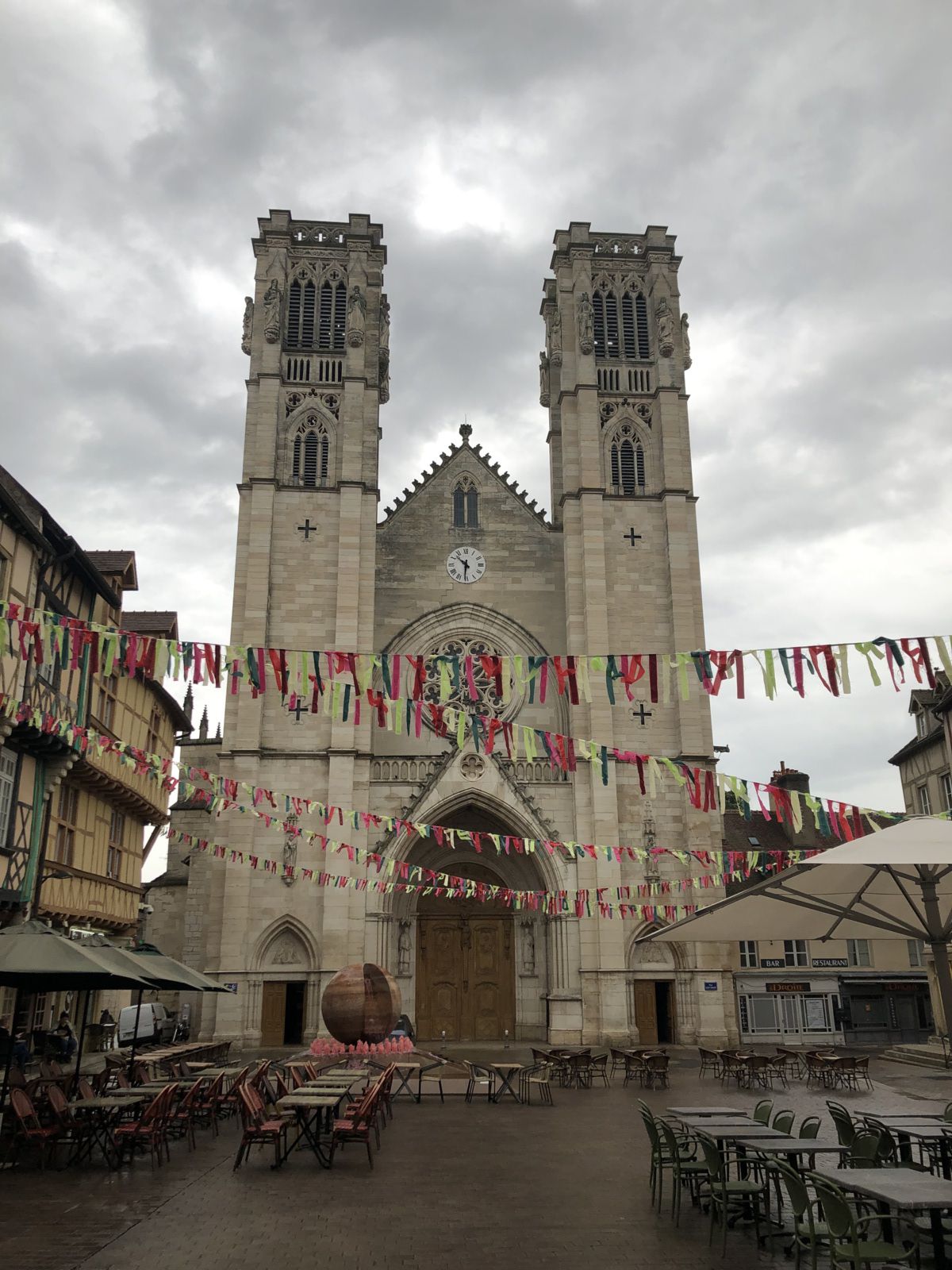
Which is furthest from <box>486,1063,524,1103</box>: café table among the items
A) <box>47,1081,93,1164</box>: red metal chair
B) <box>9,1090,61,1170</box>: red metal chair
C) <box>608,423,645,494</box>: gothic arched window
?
<box>608,423,645,494</box>: gothic arched window

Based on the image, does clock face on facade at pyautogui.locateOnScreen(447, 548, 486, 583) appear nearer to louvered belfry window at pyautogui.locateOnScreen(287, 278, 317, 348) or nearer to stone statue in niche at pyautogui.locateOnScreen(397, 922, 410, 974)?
louvered belfry window at pyautogui.locateOnScreen(287, 278, 317, 348)

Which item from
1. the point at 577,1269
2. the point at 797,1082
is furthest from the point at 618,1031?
the point at 577,1269

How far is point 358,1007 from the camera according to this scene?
19.8 meters

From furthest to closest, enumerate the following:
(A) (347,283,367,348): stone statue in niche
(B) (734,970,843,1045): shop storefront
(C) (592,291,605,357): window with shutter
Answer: (B) (734,970,843,1045): shop storefront < (C) (592,291,605,357): window with shutter < (A) (347,283,367,348): stone statue in niche

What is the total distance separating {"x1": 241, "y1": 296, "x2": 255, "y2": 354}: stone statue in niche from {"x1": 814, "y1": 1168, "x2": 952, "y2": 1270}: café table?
100 feet

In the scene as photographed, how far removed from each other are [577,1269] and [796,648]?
21.8ft

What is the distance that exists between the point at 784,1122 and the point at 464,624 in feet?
73.9

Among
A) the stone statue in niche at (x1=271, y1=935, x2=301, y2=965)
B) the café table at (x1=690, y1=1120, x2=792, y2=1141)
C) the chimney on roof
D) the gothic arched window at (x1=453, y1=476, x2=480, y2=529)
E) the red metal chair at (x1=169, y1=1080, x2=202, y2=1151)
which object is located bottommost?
the red metal chair at (x1=169, y1=1080, x2=202, y2=1151)

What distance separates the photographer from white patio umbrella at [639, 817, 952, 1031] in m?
8.45

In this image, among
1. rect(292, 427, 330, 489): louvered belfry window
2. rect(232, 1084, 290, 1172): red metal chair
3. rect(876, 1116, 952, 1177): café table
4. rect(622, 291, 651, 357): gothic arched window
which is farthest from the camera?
rect(622, 291, 651, 357): gothic arched window

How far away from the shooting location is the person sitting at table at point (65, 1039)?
22156 millimetres

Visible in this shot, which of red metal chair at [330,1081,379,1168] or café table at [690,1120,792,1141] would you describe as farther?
red metal chair at [330,1081,379,1168]

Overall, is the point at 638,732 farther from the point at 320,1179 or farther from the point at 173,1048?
the point at 320,1179

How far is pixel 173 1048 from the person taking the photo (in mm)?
19750
